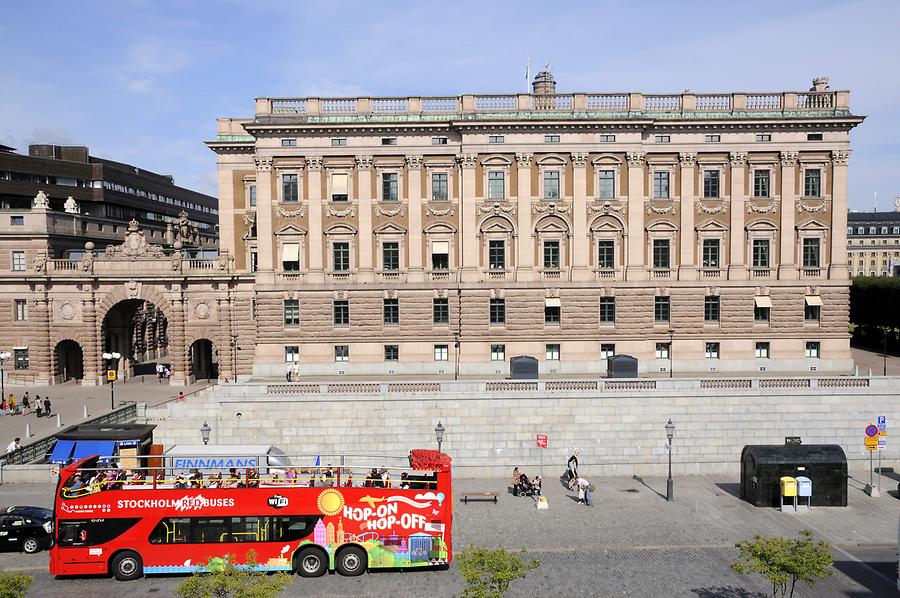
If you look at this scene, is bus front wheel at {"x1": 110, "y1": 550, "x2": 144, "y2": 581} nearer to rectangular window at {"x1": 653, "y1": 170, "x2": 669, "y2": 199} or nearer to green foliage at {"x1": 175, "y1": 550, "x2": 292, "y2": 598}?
green foliage at {"x1": 175, "y1": 550, "x2": 292, "y2": 598}

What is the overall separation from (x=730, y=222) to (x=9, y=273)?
2373 inches

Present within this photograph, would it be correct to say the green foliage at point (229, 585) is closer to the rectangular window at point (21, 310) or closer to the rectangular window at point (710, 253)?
the rectangular window at point (710, 253)

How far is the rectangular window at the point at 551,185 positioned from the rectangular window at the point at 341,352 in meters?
19.5

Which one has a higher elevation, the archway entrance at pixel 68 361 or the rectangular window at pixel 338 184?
the rectangular window at pixel 338 184

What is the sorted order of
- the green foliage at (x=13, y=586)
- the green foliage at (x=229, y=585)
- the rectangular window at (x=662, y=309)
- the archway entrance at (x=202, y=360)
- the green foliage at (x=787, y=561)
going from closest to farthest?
the green foliage at (x=13, y=586) < the green foliage at (x=229, y=585) < the green foliage at (x=787, y=561) < the rectangular window at (x=662, y=309) < the archway entrance at (x=202, y=360)

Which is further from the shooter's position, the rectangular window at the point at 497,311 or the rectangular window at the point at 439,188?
the rectangular window at the point at 439,188

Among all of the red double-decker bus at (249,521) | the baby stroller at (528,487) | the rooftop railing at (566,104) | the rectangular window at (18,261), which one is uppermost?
the rooftop railing at (566,104)

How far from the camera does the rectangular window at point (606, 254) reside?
51500 millimetres

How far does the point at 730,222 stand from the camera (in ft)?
169

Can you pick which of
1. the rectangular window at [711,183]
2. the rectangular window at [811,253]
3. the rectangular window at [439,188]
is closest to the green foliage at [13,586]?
the rectangular window at [439,188]

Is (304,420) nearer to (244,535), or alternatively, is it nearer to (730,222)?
(244,535)

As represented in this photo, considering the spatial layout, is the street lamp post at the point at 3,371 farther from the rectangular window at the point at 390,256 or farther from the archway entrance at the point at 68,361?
the rectangular window at the point at 390,256

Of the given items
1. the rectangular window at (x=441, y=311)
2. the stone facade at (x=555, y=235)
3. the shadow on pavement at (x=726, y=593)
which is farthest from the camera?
the rectangular window at (x=441, y=311)

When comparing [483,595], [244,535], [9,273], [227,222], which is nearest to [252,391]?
[244,535]
